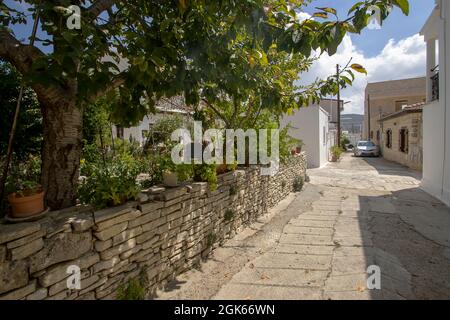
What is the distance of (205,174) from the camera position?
4.53 metres

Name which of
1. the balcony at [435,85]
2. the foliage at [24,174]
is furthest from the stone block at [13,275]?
the balcony at [435,85]

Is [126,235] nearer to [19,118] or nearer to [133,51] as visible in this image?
[133,51]

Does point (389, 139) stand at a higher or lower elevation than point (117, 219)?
higher

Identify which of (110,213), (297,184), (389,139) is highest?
(389,139)

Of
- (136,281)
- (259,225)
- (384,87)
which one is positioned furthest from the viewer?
(384,87)

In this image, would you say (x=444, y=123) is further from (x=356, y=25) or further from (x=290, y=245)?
(x=356, y=25)

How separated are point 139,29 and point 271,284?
141 inches

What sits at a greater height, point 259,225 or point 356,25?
point 356,25

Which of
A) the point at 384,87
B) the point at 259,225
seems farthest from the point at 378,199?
the point at 384,87

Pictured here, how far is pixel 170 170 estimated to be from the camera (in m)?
4.23

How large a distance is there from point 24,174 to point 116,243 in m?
2.89

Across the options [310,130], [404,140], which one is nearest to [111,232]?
[310,130]

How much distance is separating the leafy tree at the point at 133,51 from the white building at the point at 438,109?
5.94 meters

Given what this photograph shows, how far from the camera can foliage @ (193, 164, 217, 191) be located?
14.9 feet
